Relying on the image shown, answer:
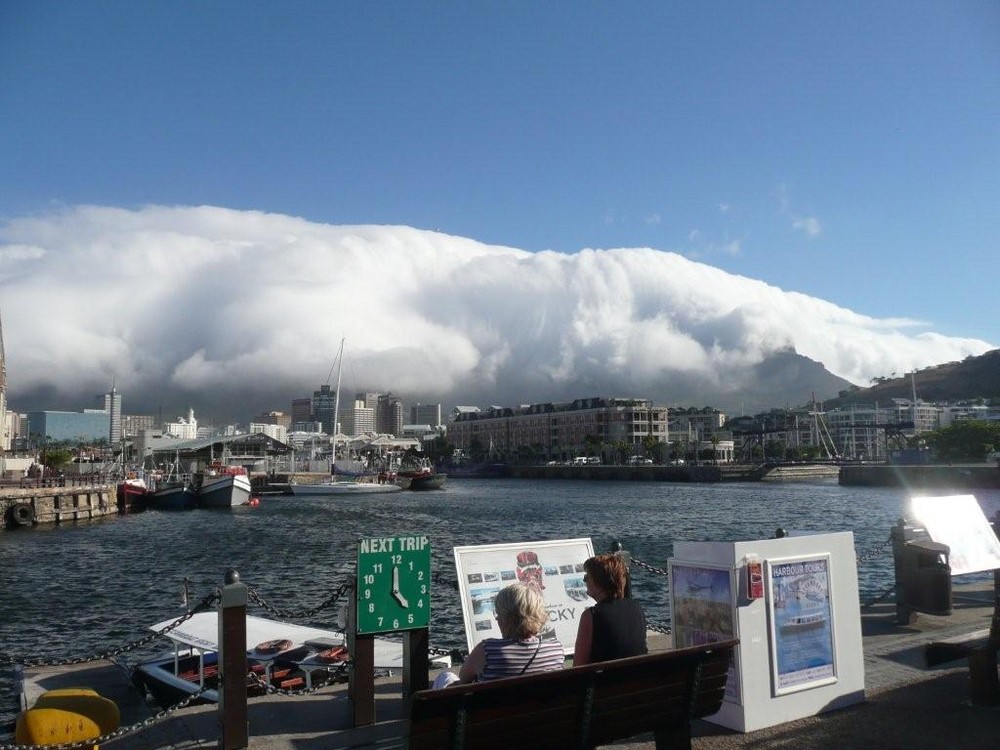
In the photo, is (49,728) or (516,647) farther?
(49,728)

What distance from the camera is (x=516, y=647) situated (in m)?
5.17

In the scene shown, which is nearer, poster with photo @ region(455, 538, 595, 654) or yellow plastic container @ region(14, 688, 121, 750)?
yellow plastic container @ region(14, 688, 121, 750)

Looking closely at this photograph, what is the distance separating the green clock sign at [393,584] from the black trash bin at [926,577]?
263 inches

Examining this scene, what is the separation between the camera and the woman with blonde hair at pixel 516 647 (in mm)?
5127

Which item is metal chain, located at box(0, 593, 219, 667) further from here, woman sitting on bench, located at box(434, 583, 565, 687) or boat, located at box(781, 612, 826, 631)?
boat, located at box(781, 612, 826, 631)

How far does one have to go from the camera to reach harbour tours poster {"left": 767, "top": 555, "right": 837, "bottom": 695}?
706 cm

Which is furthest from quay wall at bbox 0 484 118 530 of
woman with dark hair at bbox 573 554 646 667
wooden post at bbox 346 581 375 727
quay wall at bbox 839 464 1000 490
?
quay wall at bbox 839 464 1000 490

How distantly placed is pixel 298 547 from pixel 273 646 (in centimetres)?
3179

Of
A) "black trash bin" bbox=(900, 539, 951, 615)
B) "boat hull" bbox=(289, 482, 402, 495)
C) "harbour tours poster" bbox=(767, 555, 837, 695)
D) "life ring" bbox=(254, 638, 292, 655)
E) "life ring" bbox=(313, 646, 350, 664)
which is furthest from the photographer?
"boat hull" bbox=(289, 482, 402, 495)

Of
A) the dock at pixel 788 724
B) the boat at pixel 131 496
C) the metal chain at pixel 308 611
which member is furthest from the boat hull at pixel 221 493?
the dock at pixel 788 724

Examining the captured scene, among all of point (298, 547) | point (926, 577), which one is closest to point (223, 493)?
point (298, 547)

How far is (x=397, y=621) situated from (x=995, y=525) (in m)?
8.88

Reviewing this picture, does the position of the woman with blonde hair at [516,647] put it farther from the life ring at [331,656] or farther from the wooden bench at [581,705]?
the life ring at [331,656]

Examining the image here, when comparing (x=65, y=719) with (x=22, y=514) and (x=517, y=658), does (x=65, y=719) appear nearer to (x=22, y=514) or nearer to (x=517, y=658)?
(x=517, y=658)
